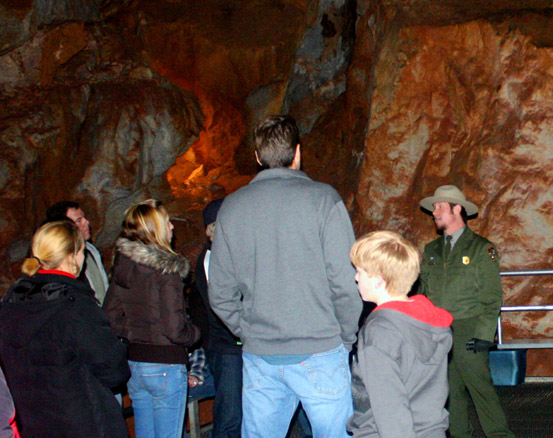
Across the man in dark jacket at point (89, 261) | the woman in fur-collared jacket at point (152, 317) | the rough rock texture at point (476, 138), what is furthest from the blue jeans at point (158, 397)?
the rough rock texture at point (476, 138)

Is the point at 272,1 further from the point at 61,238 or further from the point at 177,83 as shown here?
the point at 61,238

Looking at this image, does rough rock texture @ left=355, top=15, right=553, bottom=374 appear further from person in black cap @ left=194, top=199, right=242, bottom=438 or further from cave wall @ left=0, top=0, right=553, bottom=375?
person in black cap @ left=194, top=199, right=242, bottom=438

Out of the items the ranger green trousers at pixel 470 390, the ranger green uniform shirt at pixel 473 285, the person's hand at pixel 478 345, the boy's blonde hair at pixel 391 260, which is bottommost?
the ranger green trousers at pixel 470 390

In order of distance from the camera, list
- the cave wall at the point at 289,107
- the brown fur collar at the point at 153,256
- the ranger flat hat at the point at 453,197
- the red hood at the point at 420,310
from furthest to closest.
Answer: the cave wall at the point at 289,107, the ranger flat hat at the point at 453,197, the brown fur collar at the point at 153,256, the red hood at the point at 420,310

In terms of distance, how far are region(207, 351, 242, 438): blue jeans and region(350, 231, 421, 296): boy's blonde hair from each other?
178 cm

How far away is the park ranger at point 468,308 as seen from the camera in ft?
14.1

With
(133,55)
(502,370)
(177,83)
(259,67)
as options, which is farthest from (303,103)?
(502,370)

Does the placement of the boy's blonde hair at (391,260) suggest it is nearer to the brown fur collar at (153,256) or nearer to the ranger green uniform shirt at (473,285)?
the brown fur collar at (153,256)

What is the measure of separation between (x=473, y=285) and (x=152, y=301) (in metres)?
2.49

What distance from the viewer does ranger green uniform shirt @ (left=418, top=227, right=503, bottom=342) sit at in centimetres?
438

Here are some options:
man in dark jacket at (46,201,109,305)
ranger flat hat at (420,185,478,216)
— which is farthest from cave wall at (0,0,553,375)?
man in dark jacket at (46,201,109,305)

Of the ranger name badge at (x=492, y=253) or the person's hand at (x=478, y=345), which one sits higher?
the ranger name badge at (x=492, y=253)

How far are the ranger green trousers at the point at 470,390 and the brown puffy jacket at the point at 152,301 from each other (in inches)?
84.6

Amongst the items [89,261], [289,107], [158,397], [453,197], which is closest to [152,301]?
[158,397]
